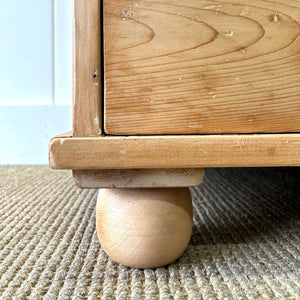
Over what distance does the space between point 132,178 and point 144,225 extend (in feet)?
0.15

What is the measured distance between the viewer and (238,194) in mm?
702

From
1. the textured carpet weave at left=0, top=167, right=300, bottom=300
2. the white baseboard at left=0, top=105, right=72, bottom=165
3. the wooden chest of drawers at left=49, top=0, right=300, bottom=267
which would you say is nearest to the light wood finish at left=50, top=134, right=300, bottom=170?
the wooden chest of drawers at left=49, top=0, right=300, bottom=267

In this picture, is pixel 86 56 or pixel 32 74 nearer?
pixel 86 56

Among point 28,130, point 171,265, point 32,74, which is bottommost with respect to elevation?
point 171,265

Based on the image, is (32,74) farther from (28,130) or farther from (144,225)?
(144,225)

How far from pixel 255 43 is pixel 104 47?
0.43 ft

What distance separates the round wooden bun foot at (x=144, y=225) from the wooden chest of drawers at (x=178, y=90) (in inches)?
0.8

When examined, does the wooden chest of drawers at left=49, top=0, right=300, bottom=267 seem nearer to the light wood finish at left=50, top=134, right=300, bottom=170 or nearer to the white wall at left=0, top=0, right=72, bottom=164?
the light wood finish at left=50, top=134, right=300, bottom=170

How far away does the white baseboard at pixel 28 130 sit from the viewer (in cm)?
111

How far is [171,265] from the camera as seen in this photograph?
1.22 feet

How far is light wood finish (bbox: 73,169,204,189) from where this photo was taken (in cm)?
33

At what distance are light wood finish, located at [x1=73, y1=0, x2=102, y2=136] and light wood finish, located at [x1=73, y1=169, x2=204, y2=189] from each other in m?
0.04

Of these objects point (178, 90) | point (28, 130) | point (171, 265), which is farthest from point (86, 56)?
point (28, 130)

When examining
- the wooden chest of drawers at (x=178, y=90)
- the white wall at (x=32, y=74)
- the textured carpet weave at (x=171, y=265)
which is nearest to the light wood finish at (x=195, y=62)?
the wooden chest of drawers at (x=178, y=90)
